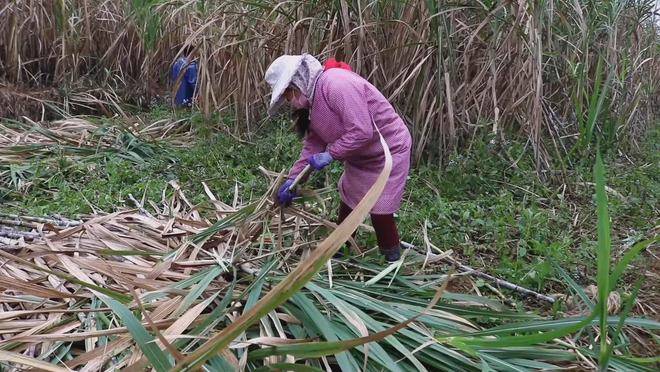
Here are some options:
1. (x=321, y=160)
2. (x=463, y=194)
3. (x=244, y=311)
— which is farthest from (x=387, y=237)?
(x=463, y=194)

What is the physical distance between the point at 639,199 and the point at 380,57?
1692 mm

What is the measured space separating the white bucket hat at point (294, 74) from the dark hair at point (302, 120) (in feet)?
0.46

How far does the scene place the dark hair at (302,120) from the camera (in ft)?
7.76

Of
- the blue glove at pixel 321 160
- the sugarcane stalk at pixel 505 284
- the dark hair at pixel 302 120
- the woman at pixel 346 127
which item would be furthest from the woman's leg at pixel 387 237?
the dark hair at pixel 302 120

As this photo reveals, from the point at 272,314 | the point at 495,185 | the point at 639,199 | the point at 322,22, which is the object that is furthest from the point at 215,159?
the point at 639,199

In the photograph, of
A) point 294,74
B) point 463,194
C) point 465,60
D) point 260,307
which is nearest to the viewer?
point 260,307

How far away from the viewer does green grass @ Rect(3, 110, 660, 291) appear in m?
2.72

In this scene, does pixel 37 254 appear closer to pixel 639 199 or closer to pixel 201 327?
pixel 201 327

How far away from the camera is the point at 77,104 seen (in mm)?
5457

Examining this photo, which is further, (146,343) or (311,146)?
(311,146)

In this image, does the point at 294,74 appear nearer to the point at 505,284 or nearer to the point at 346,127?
the point at 346,127

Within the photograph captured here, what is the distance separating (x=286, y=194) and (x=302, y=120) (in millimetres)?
312

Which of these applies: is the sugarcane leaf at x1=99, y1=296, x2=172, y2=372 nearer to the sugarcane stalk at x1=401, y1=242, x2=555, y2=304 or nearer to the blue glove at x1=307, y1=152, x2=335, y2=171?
the blue glove at x1=307, y1=152, x2=335, y2=171

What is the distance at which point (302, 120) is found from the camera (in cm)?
239
